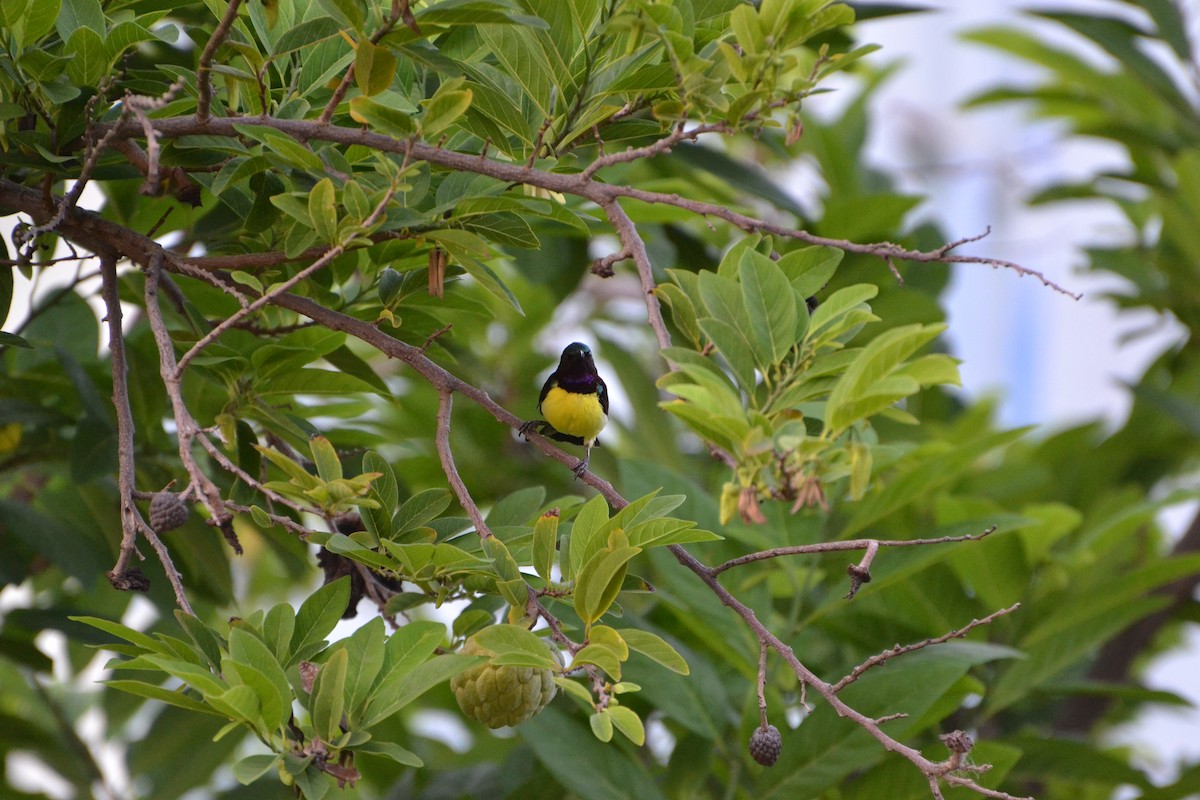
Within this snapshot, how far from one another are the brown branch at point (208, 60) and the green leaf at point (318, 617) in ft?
1.51

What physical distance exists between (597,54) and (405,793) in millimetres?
1389

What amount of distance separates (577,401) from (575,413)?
0.8 inches

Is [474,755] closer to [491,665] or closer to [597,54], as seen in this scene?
[491,665]

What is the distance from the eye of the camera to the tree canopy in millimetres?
1003

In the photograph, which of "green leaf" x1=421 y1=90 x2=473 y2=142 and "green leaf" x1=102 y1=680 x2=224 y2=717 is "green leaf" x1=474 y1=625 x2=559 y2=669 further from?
"green leaf" x1=421 y1=90 x2=473 y2=142

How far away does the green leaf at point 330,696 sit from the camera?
97cm

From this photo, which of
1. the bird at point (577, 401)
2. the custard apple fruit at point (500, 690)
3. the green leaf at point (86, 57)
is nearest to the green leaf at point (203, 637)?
the custard apple fruit at point (500, 690)

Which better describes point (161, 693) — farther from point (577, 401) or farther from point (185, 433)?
point (577, 401)

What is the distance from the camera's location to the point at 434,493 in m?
1.12

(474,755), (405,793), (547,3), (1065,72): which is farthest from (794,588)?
(1065,72)

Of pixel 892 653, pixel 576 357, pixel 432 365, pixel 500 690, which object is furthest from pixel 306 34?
pixel 576 357

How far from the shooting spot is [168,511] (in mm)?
1035

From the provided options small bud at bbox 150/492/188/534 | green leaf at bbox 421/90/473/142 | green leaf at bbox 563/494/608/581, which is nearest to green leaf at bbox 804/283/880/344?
green leaf at bbox 563/494/608/581

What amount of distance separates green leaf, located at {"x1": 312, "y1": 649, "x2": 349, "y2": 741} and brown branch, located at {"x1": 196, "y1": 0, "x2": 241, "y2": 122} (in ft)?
1.64
